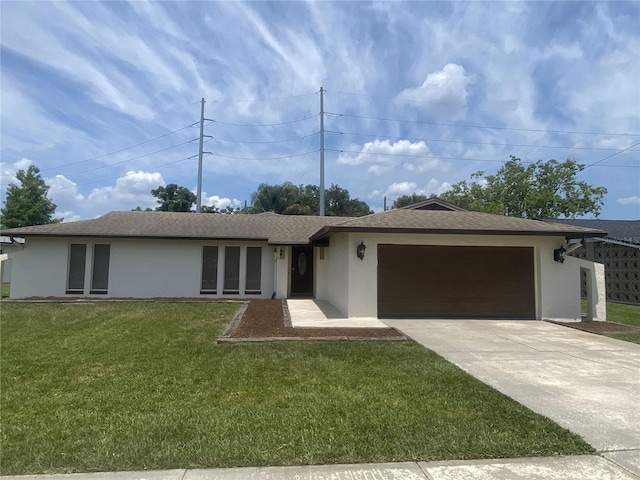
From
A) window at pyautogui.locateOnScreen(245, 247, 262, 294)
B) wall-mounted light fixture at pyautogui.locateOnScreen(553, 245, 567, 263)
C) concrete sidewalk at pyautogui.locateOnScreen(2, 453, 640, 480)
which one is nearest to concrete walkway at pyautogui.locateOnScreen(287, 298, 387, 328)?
window at pyautogui.locateOnScreen(245, 247, 262, 294)

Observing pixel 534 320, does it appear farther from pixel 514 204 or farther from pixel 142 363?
pixel 514 204

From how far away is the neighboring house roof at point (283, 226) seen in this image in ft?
34.5

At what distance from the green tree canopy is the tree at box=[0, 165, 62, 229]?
18.6 metres

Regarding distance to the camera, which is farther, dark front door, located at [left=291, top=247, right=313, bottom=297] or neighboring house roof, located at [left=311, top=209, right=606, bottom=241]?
dark front door, located at [left=291, top=247, right=313, bottom=297]

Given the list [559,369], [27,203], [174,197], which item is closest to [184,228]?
[559,369]

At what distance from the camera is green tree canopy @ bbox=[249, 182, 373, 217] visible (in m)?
36.7

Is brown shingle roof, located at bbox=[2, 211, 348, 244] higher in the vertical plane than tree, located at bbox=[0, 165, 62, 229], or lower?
lower

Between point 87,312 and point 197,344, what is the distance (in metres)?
5.91

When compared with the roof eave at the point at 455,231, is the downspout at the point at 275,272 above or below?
below

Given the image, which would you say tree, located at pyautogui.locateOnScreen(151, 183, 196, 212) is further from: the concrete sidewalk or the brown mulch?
the concrete sidewalk

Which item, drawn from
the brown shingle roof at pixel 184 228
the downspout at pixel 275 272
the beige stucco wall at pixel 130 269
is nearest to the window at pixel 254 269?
the beige stucco wall at pixel 130 269

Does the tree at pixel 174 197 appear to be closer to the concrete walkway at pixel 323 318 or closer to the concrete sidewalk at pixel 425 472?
the concrete walkway at pixel 323 318

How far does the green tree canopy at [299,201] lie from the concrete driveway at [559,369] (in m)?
27.3

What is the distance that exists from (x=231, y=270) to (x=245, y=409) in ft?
40.1
